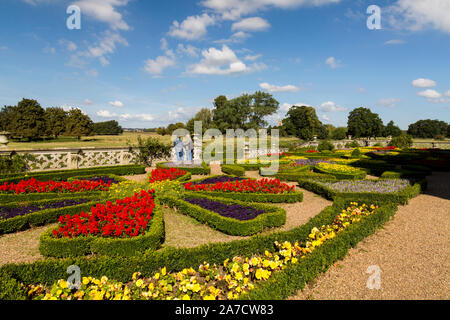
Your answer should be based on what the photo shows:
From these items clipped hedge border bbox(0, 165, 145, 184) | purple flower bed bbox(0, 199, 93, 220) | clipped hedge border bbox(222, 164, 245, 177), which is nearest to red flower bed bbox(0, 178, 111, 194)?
purple flower bed bbox(0, 199, 93, 220)

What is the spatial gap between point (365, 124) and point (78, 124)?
78110mm

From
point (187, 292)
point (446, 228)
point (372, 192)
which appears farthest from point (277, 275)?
point (372, 192)

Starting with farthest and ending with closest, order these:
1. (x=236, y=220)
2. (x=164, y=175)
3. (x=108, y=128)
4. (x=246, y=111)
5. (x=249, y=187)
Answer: (x=108, y=128), (x=246, y=111), (x=164, y=175), (x=249, y=187), (x=236, y=220)

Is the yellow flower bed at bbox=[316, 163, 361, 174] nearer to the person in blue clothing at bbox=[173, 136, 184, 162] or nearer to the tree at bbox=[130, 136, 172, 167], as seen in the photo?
the person in blue clothing at bbox=[173, 136, 184, 162]

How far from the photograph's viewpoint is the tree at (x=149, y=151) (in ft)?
64.5

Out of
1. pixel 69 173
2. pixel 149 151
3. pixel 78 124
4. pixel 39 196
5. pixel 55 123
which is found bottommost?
pixel 39 196

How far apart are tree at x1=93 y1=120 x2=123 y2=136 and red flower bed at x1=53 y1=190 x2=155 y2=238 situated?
79.4 meters

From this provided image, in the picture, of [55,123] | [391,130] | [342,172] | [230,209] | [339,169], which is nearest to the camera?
[230,209]

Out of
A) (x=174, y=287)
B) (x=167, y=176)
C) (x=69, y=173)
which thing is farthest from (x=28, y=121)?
(x=174, y=287)

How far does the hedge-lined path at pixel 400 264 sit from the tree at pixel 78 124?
56.1 meters

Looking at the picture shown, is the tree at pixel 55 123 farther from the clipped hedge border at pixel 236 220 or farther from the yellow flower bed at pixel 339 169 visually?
the clipped hedge border at pixel 236 220

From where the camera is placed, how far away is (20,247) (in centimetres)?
615

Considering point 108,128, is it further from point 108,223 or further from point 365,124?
point 108,223

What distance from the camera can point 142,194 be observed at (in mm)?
8672
